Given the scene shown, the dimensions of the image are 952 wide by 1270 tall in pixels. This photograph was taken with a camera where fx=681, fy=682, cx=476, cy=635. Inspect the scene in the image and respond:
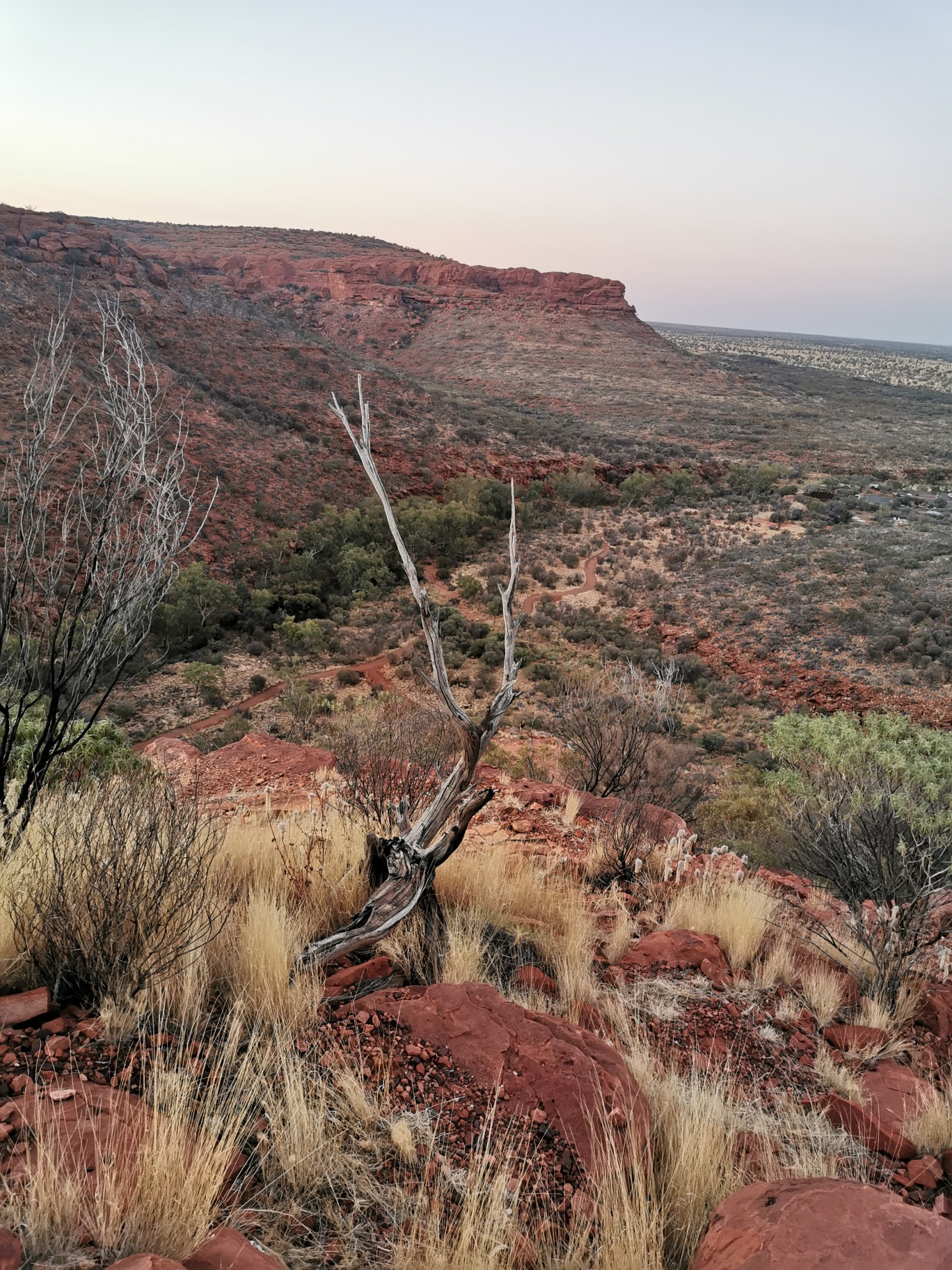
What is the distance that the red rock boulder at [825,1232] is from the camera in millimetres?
1502

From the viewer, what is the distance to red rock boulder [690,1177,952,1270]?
59.1 inches

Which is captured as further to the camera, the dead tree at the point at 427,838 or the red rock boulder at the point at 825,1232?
the dead tree at the point at 427,838

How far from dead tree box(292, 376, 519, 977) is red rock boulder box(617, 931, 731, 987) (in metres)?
1.17

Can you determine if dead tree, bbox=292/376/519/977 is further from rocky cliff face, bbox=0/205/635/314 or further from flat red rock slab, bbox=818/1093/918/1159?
rocky cliff face, bbox=0/205/635/314

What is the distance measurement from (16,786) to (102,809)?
1.25 metres

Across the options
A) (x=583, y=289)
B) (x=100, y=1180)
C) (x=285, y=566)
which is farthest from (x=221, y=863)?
(x=583, y=289)

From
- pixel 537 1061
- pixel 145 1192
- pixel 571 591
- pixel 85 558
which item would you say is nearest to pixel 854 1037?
pixel 537 1061

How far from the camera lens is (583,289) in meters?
72.1

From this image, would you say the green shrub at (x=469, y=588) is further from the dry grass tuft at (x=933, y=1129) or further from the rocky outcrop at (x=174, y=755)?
the dry grass tuft at (x=933, y=1129)

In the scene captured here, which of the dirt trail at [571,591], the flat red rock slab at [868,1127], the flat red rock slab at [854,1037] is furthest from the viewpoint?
the dirt trail at [571,591]

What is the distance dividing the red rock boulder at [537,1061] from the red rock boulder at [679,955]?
1278 millimetres

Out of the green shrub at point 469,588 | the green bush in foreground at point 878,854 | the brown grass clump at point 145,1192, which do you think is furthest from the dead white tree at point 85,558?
the green shrub at point 469,588

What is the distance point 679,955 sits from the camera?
3.90 m

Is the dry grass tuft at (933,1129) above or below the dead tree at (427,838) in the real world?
below
